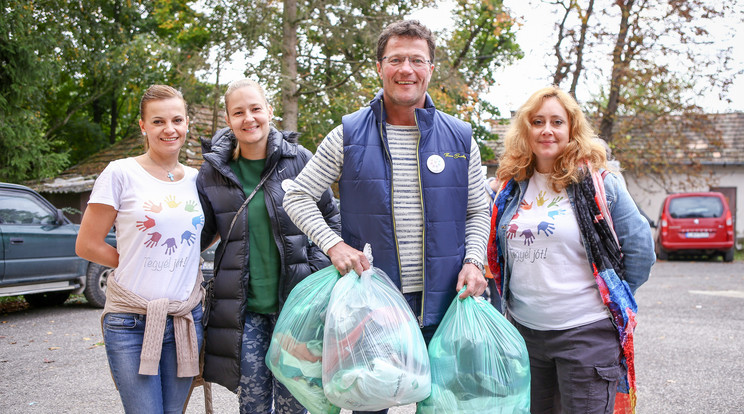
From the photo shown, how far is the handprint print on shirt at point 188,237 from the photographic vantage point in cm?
227

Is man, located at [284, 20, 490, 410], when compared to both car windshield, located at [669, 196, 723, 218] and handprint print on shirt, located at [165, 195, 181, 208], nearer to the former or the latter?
handprint print on shirt, located at [165, 195, 181, 208]

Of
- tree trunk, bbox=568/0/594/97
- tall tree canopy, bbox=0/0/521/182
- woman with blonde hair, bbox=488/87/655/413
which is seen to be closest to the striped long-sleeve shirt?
woman with blonde hair, bbox=488/87/655/413

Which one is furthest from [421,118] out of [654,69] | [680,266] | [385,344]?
[654,69]

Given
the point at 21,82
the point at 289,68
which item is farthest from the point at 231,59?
the point at 21,82

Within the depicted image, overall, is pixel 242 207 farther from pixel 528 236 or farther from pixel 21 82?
pixel 21 82

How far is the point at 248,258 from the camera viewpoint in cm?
241

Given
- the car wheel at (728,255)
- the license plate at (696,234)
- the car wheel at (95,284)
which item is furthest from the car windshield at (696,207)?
the car wheel at (95,284)

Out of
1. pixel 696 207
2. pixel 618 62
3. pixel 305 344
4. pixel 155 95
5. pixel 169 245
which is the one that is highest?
pixel 618 62

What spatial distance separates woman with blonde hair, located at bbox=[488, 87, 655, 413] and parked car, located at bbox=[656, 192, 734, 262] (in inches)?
536

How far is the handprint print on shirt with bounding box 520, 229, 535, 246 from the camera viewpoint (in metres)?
2.28

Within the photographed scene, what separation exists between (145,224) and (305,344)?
0.78 m

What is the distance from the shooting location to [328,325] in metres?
1.92

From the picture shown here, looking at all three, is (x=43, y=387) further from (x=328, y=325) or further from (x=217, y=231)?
(x=328, y=325)

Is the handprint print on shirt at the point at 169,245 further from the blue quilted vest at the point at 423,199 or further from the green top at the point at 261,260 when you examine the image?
the blue quilted vest at the point at 423,199
